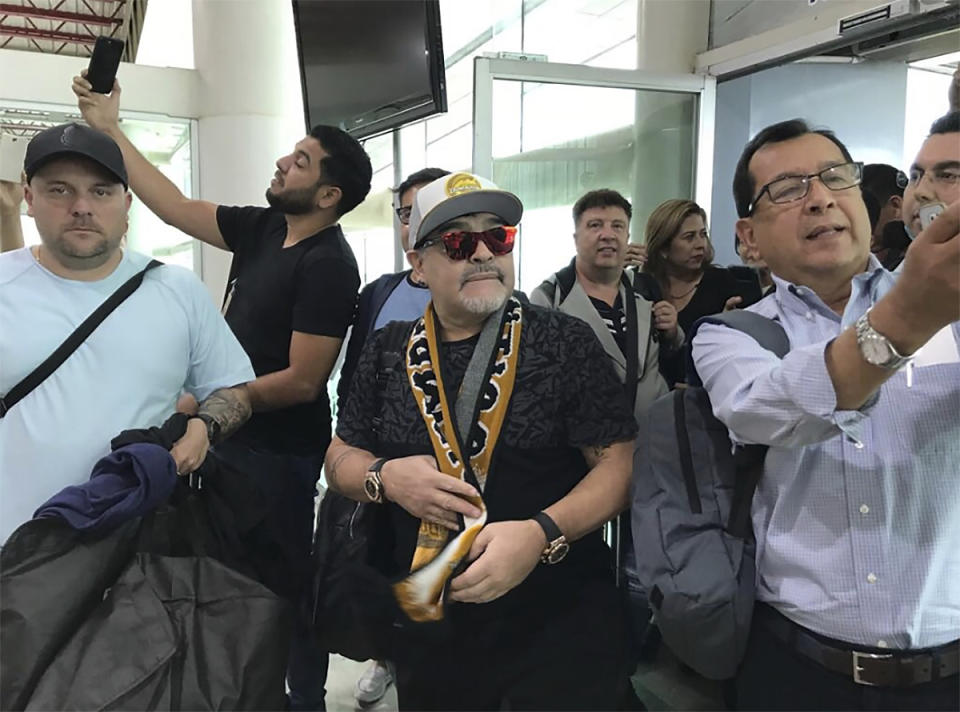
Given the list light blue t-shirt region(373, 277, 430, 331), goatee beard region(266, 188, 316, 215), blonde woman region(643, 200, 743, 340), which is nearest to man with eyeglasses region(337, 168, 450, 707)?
light blue t-shirt region(373, 277, 430, 331)

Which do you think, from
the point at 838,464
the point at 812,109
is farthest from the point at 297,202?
the point at 812,109

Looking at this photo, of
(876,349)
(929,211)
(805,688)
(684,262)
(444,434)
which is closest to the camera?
(876,349)

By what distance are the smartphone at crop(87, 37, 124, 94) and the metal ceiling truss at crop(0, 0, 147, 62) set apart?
13.1 ft

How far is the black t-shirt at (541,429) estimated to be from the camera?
4.53ft

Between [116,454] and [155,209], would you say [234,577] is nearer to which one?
[116,454]

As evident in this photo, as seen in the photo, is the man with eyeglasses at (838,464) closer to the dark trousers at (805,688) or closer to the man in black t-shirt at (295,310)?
the dark trousers at (805,688)

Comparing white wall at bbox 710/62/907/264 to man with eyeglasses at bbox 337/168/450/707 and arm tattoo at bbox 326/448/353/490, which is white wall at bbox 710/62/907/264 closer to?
A: man with eyeglasses at bbox 337/168/450/707

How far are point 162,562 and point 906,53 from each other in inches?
170

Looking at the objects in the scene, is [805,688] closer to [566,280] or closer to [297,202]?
[566,280]

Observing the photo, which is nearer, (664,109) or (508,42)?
(664,109)

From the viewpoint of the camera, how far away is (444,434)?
1367mm

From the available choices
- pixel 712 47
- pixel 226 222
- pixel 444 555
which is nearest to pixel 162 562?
pixel 444 555

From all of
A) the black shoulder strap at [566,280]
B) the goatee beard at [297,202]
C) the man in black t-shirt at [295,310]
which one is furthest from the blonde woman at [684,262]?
the goatee beard at [297,202]

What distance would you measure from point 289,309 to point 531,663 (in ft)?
4.12
